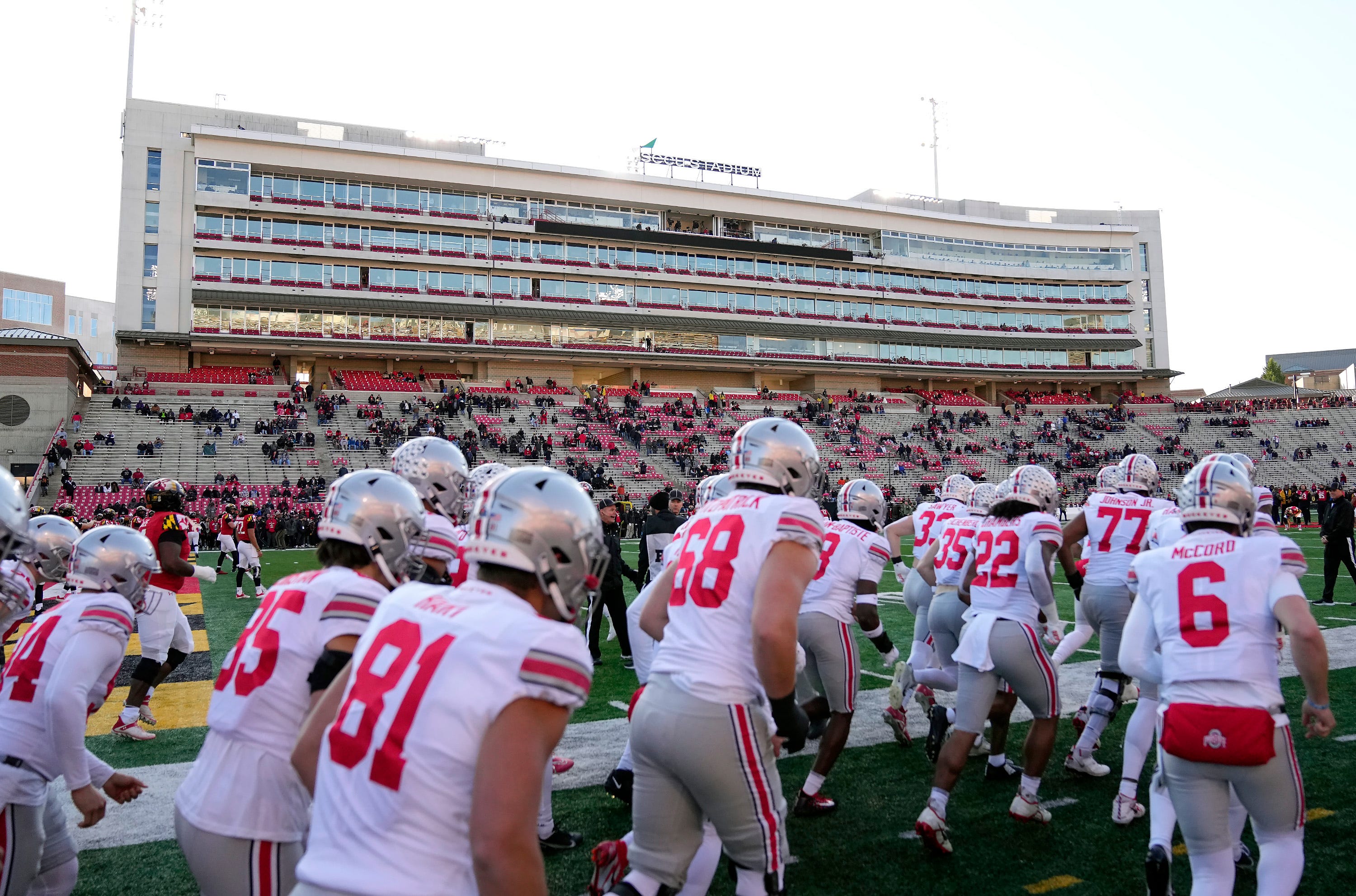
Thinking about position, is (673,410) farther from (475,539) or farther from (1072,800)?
(475,539)

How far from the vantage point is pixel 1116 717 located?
7418 mm

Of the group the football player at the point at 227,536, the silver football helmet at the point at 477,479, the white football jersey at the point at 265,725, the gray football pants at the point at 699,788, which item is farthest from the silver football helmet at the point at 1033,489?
the football player at the point at 227,536

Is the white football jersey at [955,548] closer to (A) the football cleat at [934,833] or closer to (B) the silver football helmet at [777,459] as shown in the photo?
(A) the football cleat at [934,833]

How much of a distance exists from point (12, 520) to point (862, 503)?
17.3 ft

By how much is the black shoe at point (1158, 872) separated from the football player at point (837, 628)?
187cm

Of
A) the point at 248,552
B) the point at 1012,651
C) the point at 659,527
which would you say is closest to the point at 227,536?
the point at 248,552

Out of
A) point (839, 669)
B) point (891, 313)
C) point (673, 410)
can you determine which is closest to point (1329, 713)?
point (839, 669)

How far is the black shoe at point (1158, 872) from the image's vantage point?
378 cm

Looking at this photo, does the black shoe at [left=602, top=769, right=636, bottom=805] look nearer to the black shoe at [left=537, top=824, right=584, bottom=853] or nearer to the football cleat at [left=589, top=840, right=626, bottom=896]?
the black shoe at [left=537, top=824, right=584, bottom=853]

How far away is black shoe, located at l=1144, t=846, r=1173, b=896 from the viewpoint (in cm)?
378

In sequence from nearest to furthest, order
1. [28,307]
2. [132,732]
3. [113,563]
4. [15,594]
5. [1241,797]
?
[15,594] → [1241,797] → [113,563] → [132,732] → [28,307]

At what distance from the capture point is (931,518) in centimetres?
840

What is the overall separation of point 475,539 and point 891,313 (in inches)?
2421

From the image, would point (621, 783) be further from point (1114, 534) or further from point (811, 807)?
point (1114, 534)
